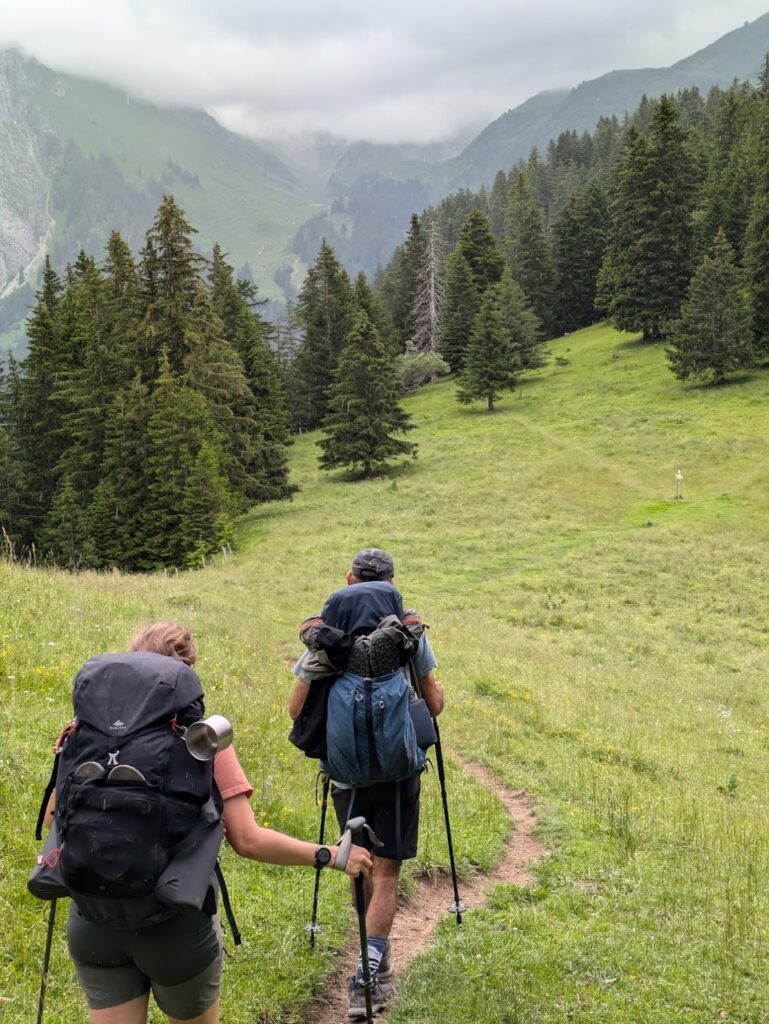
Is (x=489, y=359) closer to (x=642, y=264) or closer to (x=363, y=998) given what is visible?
(x=642, y=264)

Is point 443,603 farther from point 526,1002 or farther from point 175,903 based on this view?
point 175,903

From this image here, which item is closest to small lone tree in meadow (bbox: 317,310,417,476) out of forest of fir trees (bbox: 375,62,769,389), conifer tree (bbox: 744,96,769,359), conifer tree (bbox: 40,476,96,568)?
forest of fir trees (bbox: 375,62,769,389)

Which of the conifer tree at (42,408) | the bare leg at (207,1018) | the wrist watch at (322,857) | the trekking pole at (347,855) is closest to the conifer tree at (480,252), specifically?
the conifer tree at (42,408)

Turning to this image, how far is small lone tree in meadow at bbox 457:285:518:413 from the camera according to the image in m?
56.9

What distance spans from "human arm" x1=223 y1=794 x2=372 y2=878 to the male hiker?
4.91 ft

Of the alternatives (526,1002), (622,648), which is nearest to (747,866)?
(526,1002)

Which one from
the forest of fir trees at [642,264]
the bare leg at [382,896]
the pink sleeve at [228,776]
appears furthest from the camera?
the forest of fir trees at [642,264]

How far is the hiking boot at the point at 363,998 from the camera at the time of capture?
480cm

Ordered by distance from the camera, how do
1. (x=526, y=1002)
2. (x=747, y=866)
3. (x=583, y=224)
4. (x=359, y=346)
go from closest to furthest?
(x=526, y=1002)
(x=747, y=866)
(x=359, y=346)
(x=583, y=224)

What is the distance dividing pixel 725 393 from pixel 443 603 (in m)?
33.0

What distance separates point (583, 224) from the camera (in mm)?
84812

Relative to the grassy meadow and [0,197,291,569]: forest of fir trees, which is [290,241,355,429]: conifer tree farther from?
the grassy meadow

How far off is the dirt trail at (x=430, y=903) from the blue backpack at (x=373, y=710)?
164 centimetres

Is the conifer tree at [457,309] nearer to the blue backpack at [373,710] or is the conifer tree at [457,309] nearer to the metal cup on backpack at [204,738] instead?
the blue backpack at [373,710]
